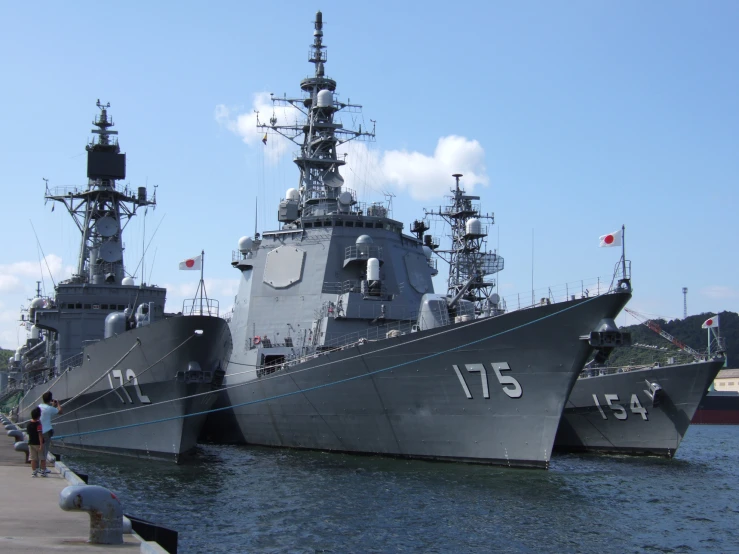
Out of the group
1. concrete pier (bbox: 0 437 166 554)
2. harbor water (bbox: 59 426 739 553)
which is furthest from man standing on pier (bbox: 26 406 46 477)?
harbor water (bbox: 59 426 739 553)

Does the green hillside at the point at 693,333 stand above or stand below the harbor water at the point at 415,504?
above

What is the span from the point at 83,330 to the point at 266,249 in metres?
5.66

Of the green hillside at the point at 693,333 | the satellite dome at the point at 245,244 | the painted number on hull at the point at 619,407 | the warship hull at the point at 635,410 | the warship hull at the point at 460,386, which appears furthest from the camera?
the green hillside at the point at 693,333

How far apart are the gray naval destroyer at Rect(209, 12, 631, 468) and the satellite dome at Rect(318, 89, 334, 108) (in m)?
0.11

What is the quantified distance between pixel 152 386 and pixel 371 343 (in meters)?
4.65

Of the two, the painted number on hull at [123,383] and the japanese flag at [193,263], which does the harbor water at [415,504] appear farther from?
the japanese flag at [193,263]

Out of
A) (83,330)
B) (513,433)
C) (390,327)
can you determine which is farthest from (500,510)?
(83,330)

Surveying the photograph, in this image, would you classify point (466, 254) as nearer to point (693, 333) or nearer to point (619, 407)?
point (619, 407)

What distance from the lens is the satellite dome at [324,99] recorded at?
24.4m

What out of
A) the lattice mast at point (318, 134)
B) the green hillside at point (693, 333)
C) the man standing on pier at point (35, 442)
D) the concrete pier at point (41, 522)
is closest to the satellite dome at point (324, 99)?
the lattice mast at point (318, 134)

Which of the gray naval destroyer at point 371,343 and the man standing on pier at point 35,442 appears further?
the gray naval destroyer at point 371,343

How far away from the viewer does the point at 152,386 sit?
642 inches

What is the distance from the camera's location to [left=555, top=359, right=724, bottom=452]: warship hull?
786 inches

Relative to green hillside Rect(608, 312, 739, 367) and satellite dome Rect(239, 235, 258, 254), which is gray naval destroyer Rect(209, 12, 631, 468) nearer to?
satellite dome Rect(239, 235, 258, 254)
